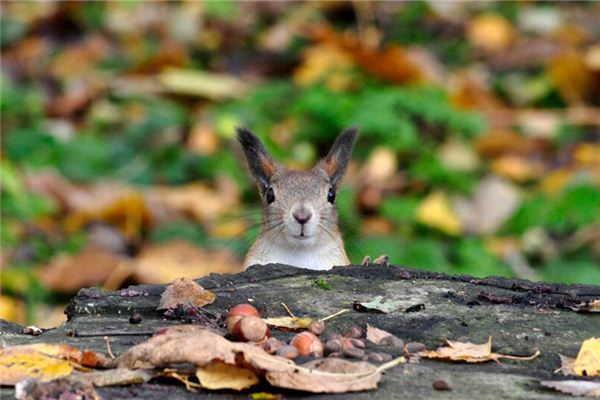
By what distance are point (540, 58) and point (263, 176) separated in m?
5.07

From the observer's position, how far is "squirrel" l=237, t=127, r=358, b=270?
5461 mm

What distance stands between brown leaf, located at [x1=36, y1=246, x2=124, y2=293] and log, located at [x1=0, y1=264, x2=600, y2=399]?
9.91 ft

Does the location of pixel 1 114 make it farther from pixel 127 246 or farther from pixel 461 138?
pixel 461 138

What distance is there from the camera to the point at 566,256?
24.7 ft

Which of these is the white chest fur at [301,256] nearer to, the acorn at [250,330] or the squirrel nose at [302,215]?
the squirrel nose at [302,215]

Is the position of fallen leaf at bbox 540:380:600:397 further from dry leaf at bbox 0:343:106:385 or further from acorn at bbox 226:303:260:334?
dry leaf at bbox 0:343:106:385

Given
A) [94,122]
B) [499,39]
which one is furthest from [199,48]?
[499,39]

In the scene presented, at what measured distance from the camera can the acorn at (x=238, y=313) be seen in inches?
120

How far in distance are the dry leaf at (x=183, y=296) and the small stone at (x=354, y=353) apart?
584 mm

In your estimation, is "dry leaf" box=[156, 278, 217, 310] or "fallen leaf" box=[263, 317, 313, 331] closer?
"fallen leaf" box=[263, 317, 313, 331]

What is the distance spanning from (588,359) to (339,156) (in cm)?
310

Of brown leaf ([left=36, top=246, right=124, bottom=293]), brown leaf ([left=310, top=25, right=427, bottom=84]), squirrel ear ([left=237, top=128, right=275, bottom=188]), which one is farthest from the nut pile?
brown leaf ([left=310, top=25, right=427, bottom=84])

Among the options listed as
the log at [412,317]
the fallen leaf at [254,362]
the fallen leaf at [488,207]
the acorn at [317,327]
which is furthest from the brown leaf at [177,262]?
the fallen leaf at [254,362]

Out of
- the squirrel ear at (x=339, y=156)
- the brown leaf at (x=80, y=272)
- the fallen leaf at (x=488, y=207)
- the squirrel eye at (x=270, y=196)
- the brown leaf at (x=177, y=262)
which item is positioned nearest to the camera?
the squirrel eye at (x=270, y=196)
